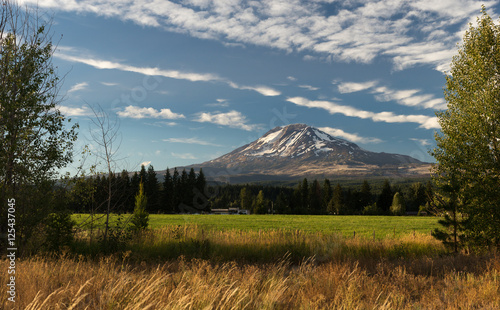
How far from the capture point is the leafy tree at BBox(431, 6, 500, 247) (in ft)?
44.5

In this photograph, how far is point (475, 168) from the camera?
14219 millimetres

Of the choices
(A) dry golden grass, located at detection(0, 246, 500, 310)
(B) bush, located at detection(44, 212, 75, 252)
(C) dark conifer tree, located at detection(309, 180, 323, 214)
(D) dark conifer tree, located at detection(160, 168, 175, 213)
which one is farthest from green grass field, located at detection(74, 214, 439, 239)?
(C) dark conifer tree, located at detection(309, 180, 323, 214)

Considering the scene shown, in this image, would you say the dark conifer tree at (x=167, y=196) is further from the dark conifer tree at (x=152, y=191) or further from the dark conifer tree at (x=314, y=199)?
the dark conifer tree at (x=314, y=199)

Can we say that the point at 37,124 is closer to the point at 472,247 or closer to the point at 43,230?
the point at 43,230

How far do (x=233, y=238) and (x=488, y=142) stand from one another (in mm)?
12631

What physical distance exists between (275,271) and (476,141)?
12163mm

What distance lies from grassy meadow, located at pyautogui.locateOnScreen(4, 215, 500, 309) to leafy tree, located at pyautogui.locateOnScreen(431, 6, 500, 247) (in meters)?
1.95

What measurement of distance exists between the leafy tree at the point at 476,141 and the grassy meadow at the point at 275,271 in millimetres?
1951

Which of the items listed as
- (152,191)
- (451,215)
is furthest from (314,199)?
(451,215)

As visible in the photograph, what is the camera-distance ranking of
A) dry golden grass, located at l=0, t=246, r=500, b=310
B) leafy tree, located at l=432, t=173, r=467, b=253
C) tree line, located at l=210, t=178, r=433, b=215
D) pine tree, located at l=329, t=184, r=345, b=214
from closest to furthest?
dry golden grass, located at l=0, t=246, r=500, b=310 → leafy tree, located at l=432, t=173, r=467, b=253 → tree line, located at l=210, t=178, r=433, b=215 → pine tree, located at l=329, t=184, r=345, b=214

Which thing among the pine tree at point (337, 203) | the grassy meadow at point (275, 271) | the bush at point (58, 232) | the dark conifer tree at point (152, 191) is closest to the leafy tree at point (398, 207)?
the pine tree at point (337, 203)

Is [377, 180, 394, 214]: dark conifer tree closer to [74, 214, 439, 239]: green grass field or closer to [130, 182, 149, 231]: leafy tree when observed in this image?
[74, 214, 439, 239]: green grass field

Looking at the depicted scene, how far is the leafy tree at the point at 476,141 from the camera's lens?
1356 cm

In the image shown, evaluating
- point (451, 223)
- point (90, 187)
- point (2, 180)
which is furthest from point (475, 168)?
point (2, 180)
